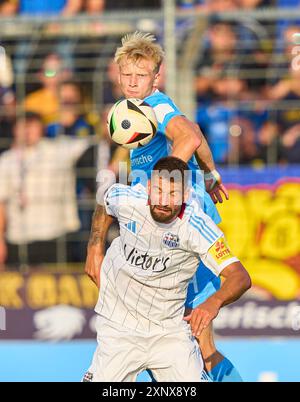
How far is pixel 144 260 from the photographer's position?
21.3 ft

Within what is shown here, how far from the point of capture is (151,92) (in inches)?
273

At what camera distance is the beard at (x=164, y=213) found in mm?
6215

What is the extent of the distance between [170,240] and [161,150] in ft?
2.64

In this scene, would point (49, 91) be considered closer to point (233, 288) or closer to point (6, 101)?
point (6, 101)

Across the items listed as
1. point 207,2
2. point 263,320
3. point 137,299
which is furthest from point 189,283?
point 207,2

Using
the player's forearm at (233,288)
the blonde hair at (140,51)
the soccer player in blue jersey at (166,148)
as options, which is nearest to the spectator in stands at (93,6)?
the soccer player in blue jersey at (166,148)

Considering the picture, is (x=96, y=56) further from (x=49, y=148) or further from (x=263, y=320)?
(x=263, y=320)

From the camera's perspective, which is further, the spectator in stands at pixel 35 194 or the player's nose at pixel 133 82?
the spectator in stands at pixel 35 194

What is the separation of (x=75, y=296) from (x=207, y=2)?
336 centimetres

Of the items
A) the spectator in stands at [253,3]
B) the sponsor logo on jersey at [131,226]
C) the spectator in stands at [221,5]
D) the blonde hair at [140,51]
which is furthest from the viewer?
the spectator in stands at [253,3]

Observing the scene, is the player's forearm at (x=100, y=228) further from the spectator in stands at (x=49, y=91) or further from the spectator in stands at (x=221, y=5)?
the spectator in stands at (x=221, y=5)

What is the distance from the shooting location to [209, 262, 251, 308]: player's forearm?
6176mm

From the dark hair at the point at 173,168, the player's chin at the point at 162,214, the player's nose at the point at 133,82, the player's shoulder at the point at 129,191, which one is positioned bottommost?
the player's chin at the point at 162,214
